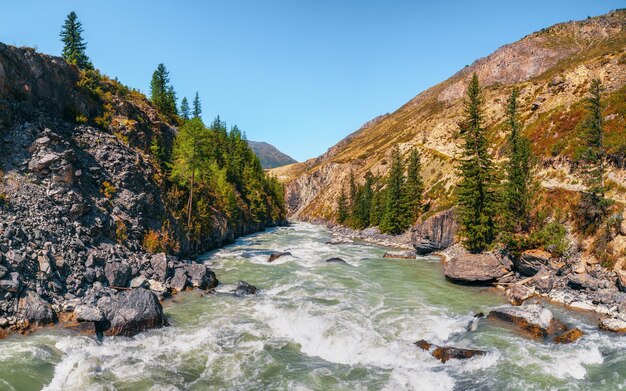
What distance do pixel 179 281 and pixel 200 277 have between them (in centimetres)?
171

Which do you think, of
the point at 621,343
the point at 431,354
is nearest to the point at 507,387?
the point at 431,354

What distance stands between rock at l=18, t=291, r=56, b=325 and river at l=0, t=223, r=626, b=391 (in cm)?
90

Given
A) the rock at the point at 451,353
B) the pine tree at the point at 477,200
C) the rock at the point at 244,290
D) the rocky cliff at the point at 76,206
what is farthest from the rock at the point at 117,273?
the pine tree at the point at 477,200

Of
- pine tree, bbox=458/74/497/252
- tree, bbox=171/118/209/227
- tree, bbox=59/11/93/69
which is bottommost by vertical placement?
pine tree, bbox=458/74/497/252

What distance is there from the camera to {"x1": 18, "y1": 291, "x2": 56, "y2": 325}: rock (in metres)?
19.1

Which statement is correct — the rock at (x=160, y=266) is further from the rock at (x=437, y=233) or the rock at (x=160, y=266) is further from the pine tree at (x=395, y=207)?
the pine tree at (x=395, y=207)

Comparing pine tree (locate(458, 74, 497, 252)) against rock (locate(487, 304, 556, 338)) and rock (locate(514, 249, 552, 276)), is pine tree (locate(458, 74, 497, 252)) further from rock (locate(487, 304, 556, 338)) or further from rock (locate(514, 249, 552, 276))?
rock (locate(487, 304, 556, 338))

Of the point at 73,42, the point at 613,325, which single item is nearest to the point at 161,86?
the point at 73,42

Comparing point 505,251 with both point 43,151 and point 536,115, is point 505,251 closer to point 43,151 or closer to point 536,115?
point 43,151

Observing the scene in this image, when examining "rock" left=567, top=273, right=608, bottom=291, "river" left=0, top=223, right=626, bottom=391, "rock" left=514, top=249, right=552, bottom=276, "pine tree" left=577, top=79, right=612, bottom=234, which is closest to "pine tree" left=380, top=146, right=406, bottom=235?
"rock" left=514, top=249, right=552, bottom=276

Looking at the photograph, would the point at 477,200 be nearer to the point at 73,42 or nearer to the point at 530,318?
the point at 530,318

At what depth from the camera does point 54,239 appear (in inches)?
972

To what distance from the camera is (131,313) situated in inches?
790

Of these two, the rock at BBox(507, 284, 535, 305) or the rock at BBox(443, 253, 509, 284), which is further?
the rock at BBox(443, 253, 509, 284)
